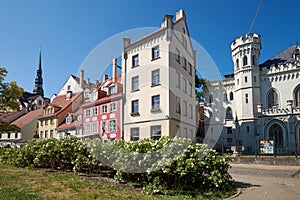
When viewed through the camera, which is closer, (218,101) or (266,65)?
(266,65)

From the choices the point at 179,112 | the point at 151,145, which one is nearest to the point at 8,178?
the point at 151,145

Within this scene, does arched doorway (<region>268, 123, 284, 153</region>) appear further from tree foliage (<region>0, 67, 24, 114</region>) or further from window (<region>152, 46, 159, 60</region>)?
tree foliage (<region>0, 67, 24, 114</region>)

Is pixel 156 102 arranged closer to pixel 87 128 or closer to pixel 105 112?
pixel 105 112

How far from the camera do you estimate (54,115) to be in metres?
39.1

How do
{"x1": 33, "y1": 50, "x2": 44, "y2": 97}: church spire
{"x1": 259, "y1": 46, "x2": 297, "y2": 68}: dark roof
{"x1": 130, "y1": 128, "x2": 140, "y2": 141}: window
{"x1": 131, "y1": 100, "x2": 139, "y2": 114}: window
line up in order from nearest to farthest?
{"x1": 130, "y1": 128, "x2": 140, "y2": 141}: window < {"x1": 131, "y1": 100, "x2": 139, "y2": 114}: window < {"x1": 259, "y1": 46, "x2": 297, "y2": 68}: dark roof < {"x1": 33, "y1": 50, "x2": 44, "y2": 97}: church spire

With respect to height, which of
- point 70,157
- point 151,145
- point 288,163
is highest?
point 151,145

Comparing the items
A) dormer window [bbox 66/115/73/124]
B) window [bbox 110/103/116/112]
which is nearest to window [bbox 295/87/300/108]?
window [bbox 110/103/116/112]

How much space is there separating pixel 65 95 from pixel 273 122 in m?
36.4

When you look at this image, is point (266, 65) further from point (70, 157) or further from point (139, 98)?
point (70, 157)

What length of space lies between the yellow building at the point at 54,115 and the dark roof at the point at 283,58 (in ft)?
110

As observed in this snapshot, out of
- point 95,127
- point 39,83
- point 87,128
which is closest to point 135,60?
point 95,127

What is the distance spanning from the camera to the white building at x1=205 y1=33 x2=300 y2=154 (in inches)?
1409

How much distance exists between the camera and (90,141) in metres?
9.99

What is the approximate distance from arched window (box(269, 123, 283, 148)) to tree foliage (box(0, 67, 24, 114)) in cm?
3467
